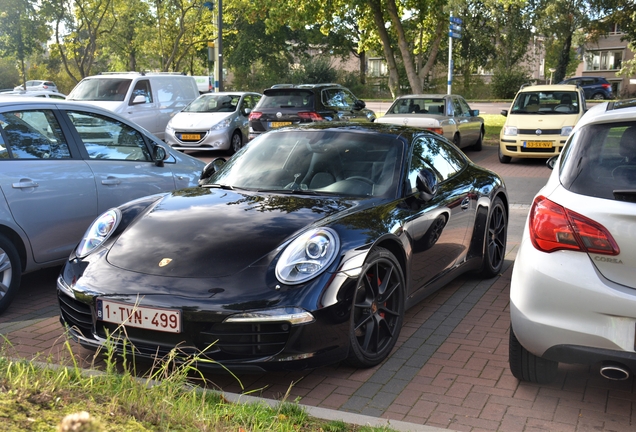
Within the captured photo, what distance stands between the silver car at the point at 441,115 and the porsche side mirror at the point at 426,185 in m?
10.3

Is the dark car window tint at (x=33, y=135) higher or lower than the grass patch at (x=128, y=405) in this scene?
higher

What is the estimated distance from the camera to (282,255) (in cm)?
410

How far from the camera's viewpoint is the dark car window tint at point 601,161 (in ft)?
11.9

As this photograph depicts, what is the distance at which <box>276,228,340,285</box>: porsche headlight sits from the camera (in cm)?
400

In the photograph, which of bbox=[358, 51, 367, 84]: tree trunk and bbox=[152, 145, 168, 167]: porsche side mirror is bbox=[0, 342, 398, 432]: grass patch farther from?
bbox=[358, 51, 367, 84]: tree trunk

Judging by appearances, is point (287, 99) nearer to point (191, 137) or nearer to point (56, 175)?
point (191, 137)

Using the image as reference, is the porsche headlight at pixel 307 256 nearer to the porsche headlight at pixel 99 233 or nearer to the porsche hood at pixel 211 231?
the porsche hood at pixel 211 231

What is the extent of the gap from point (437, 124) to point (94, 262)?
1204 centimetres

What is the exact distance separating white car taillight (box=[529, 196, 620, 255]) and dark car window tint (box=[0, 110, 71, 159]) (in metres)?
4.09

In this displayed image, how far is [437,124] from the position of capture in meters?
15.5

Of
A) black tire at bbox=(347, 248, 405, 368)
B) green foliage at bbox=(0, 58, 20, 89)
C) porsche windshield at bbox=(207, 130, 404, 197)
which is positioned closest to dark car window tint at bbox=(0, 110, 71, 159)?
porsche windshield at bbox=(207, 130, 404, 197)

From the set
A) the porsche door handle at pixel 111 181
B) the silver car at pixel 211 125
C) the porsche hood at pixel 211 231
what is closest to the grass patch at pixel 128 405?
the porsche hood at pixel 211 231

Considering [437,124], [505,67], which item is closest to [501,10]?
[505,67]

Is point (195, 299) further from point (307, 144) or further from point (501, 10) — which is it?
point (501, 10)
